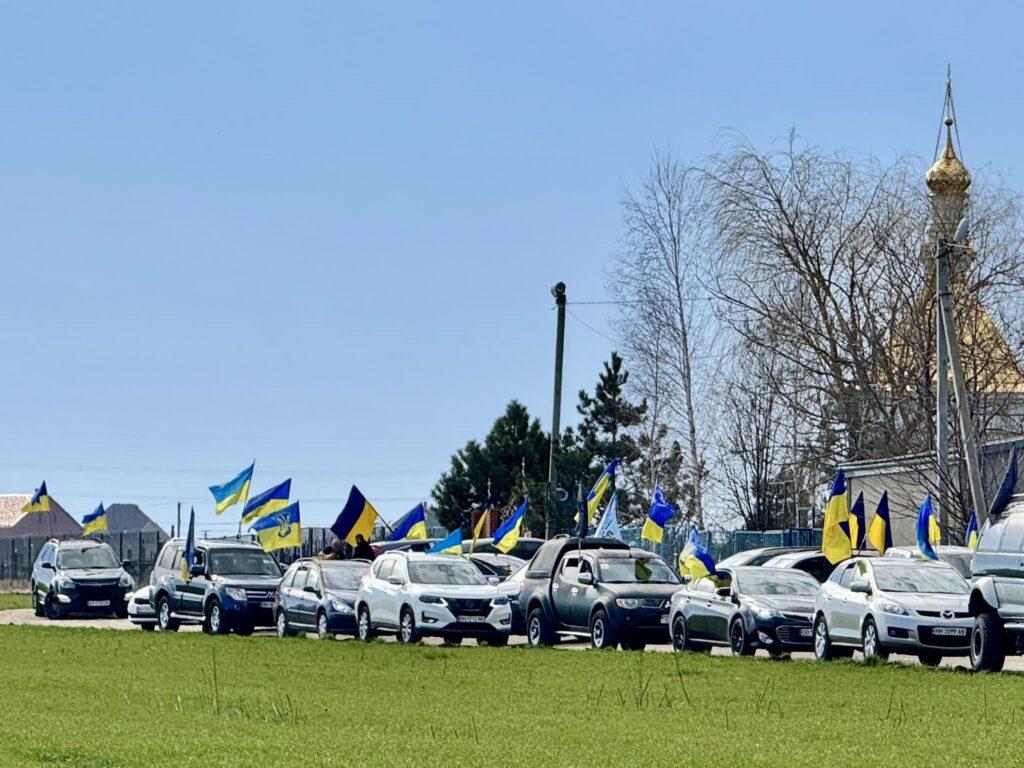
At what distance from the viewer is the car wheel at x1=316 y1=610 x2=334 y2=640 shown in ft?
109

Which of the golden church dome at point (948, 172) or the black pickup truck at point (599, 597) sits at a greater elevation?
the golden church dome at point (948, 172)

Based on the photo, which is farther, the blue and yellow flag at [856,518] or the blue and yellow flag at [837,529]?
the blue and yellow flag at [856,518]

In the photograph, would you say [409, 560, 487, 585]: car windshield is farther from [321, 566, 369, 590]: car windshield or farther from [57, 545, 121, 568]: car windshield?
[57, 545, 121, 568]: car windshield

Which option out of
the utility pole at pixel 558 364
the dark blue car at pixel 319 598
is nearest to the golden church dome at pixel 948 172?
the utility pole at pixel 558 364

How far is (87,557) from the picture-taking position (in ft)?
151

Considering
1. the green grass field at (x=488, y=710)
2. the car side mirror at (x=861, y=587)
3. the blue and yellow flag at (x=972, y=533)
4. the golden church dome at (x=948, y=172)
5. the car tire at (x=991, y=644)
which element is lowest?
the green grass field at (x=488, y=710)

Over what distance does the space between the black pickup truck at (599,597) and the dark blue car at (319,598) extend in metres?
3.21

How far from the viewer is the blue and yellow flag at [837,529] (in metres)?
30.9

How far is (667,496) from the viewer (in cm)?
6334

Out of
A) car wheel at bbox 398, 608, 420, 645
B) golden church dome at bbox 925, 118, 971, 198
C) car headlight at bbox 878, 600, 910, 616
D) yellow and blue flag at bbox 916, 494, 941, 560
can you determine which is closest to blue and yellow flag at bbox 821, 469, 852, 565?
yellow and blue flag at bbox 916, 494, 941, 560

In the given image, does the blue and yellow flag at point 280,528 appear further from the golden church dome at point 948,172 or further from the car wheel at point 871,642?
the golden church dome at point 948,172

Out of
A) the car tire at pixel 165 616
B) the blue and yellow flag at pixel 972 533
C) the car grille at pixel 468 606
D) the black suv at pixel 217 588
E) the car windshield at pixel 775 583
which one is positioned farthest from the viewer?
the car tire at pixel 165 616

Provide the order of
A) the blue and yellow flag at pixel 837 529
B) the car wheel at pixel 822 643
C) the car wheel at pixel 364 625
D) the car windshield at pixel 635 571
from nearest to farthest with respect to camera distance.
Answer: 1. the car wheel at pixel 822 643
2. the car windshield at pixel 635 571
3. the blue and yellow flag at pixel 837 529
4. the car wheel at pixel 364 625

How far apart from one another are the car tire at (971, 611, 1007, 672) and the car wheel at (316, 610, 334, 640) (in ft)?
42.6
